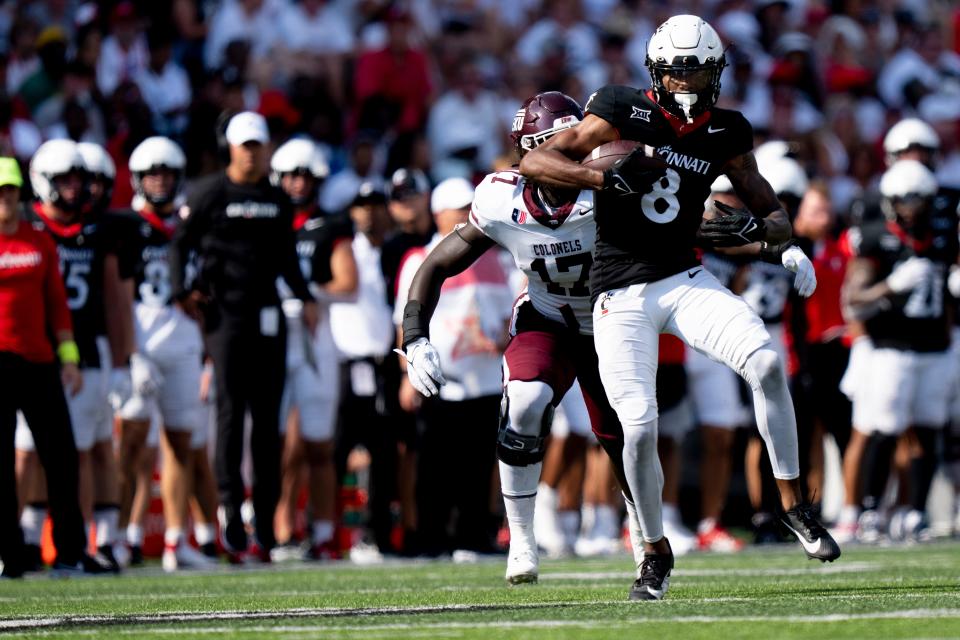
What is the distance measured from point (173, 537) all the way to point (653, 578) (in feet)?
14.3

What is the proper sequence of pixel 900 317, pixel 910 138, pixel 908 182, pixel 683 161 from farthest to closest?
pixel 910 138, pixel 900 317, pixel 908 182, pixel 683 161

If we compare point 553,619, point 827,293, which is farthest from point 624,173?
point 827,293

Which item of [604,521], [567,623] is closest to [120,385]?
[604,521]

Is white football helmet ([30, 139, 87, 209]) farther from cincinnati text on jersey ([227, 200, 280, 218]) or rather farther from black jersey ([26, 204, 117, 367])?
cincinnati text on jersey ([227, 200, 280, 218])

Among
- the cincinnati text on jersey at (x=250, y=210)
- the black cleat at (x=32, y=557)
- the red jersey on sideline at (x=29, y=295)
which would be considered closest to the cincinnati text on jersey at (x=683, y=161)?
the red jersey on sideline at (x=29, y=295)

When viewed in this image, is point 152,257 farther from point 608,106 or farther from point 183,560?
point 608,106

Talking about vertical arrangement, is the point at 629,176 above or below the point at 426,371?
above

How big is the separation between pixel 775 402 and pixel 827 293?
6681mm

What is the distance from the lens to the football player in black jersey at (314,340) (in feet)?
36.8

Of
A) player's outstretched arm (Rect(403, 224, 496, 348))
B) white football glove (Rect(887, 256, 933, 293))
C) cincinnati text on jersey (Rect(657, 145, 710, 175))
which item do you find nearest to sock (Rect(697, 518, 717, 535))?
white football glove (Rect(887, 256, 933, 293))

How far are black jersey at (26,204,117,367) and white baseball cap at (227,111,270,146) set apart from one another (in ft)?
3.02

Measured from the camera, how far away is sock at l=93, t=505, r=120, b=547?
32.4ft

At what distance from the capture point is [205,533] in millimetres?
10461

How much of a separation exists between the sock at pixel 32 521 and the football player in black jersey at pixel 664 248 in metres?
4.54
